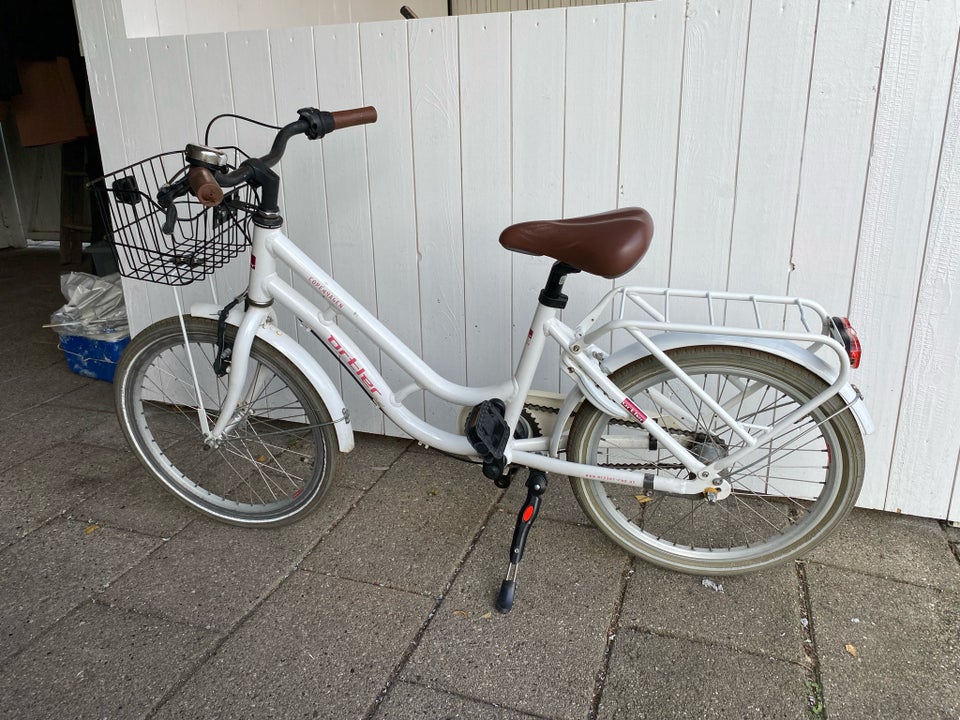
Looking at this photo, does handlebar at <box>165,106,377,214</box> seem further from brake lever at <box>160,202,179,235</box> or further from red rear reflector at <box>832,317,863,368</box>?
red rear reflector at <box>832,317,863,368</box>

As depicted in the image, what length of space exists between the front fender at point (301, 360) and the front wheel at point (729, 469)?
2.25 ft

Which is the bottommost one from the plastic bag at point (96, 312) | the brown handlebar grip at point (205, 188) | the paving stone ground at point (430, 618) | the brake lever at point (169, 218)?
the paving stone ground at point (430, 618)

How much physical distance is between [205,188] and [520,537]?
1219 millimetres

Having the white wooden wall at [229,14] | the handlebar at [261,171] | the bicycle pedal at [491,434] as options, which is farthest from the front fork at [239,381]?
the white wooden wall at [229,14]

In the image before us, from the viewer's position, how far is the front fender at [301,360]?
2082 millimetres

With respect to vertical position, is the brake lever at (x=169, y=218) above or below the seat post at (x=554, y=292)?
above

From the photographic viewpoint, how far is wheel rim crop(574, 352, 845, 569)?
1.89 m

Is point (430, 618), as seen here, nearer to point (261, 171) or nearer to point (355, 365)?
point (355, 365)

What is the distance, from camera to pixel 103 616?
74.8 inches

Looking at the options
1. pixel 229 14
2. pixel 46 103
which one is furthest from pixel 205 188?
pixel 46 103

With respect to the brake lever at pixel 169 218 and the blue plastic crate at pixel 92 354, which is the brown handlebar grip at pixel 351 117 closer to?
the brake lever at pixel 169 218

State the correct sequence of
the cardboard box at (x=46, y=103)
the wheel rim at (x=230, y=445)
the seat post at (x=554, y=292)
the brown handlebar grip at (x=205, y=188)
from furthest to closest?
the cardboard box at (x=46, y=103) < the wheel rim at (x=230, y=445) < the seat post at (x=554, y=292) < the brown handlebar grip at (x=205, y=188)

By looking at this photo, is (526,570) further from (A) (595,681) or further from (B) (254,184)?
(B) (254,184)

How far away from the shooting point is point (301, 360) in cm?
209
